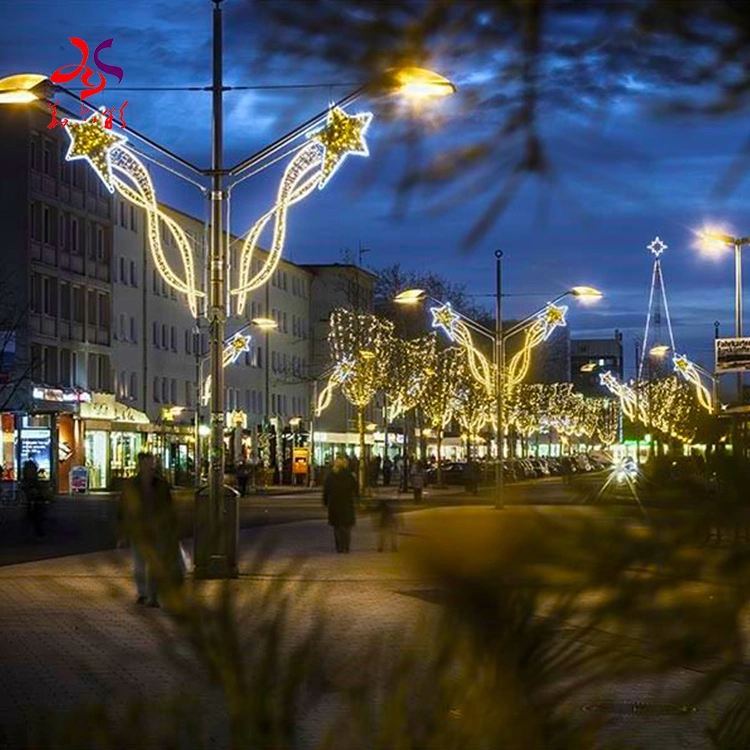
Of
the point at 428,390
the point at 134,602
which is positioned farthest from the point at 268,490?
the point at 134,602

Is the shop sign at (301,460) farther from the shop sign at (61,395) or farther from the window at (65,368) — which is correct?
the shop sign at (61,395)

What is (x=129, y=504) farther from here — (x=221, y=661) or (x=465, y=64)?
(x=465, y=64)

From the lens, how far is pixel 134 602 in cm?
199

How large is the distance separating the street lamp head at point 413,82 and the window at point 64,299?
226 feet

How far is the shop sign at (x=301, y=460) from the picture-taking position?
78.1 meters

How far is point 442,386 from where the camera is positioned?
80.4 metres

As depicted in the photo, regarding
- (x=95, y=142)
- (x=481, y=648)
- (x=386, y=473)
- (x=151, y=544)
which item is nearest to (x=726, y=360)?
(x=151, y=544)

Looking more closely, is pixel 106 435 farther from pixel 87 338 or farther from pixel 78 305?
pixel 78 305

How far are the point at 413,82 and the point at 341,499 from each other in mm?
27314

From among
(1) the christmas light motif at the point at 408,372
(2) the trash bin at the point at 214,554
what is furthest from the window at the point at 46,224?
(2) the trash bin at the point at 214,554

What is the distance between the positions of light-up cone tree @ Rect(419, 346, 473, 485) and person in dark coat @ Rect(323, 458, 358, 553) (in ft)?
163

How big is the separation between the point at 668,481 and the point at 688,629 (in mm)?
141

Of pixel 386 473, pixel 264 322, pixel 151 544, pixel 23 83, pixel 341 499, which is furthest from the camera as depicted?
pixel 386 473

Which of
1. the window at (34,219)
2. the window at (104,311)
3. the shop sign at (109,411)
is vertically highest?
the window at (34,219)
